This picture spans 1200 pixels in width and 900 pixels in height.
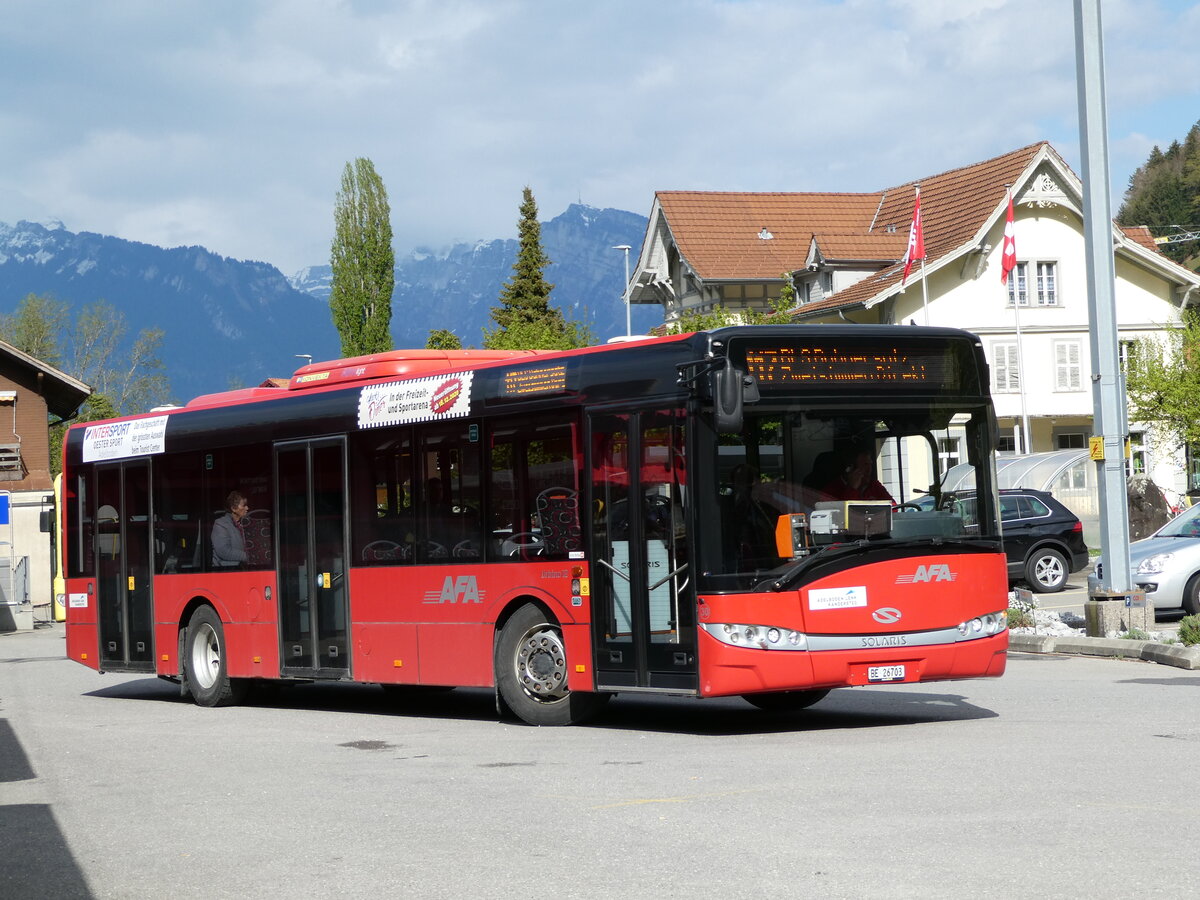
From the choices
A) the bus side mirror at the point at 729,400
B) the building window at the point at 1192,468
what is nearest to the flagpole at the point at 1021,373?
the building window at the point at 1192,468

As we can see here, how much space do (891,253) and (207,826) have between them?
173 feet

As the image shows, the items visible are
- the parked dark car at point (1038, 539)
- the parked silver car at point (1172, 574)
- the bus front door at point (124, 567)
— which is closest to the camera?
the bus front door at point (124, 567)

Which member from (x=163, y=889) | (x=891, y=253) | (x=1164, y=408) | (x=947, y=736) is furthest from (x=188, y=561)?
(x=891, y=253)

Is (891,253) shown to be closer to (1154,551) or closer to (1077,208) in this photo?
(1077,208)

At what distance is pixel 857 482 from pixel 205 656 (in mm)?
8332

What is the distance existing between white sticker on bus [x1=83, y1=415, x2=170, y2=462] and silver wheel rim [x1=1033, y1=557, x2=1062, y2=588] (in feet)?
50.5

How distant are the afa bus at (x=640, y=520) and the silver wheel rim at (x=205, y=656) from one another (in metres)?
1.26

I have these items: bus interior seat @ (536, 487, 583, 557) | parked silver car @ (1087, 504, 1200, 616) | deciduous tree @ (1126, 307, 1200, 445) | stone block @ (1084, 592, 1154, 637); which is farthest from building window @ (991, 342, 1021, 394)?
bus interior seat @ (536, 487, 583, 557)

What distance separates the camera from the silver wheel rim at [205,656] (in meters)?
18.2

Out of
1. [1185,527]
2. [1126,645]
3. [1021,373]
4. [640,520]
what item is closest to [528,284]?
[1021,373]

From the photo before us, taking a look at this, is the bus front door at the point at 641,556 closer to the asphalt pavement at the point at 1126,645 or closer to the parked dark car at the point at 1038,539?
the asphalt pavement at the point at 1126,645

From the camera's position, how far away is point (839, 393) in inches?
503

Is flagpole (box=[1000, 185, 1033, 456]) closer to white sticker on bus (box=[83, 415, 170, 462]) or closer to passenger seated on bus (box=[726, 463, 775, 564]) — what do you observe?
white sticker on bus (box=[83, 415, 170, 462])

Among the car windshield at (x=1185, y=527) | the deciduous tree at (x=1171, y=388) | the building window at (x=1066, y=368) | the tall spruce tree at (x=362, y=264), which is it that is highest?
the tall spruce tree at (x=362, y=264)
